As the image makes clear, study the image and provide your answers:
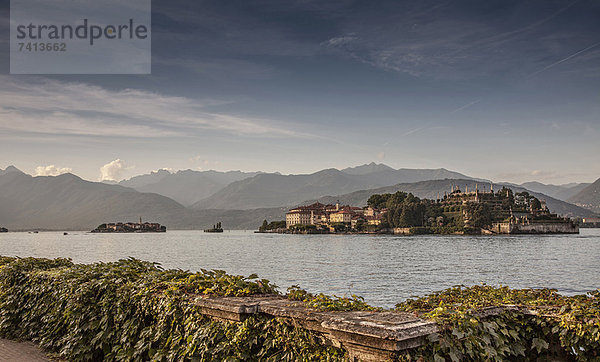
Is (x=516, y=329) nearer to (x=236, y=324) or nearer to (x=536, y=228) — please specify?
(x=236, y=324)

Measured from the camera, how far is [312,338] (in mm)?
4199

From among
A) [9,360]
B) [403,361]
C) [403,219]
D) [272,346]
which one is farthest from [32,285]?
[403,219]

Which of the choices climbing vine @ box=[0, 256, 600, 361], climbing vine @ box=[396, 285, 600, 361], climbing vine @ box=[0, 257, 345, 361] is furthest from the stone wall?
climbing vine @ box=[396, 285, 600, 361]

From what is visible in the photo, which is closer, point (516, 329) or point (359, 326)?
point (359, 326)

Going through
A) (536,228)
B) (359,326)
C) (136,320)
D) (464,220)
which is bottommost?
(536,228)

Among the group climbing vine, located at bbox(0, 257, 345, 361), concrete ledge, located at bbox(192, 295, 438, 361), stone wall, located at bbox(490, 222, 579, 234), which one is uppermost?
concrete ledge, located at bbox(192, 295, 438, 361)

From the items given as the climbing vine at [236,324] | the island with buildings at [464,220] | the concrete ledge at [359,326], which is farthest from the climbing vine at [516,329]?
the island with buildings at [464,220]

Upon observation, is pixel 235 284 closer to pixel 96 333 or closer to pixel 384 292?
pixel 96 333

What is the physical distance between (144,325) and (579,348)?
487 centimetres

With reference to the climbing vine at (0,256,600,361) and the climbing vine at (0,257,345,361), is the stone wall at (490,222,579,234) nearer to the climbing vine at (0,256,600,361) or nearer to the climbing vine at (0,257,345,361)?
the climbing vine at (0,257,345,361)

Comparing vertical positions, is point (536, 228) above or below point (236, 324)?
below

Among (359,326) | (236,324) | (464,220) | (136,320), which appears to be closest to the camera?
(359,326)

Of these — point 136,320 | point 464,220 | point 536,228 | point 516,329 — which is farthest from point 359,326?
point 536,228

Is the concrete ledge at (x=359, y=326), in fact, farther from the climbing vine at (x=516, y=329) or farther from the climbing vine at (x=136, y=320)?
the climbing vine at (x=516, y=329)
